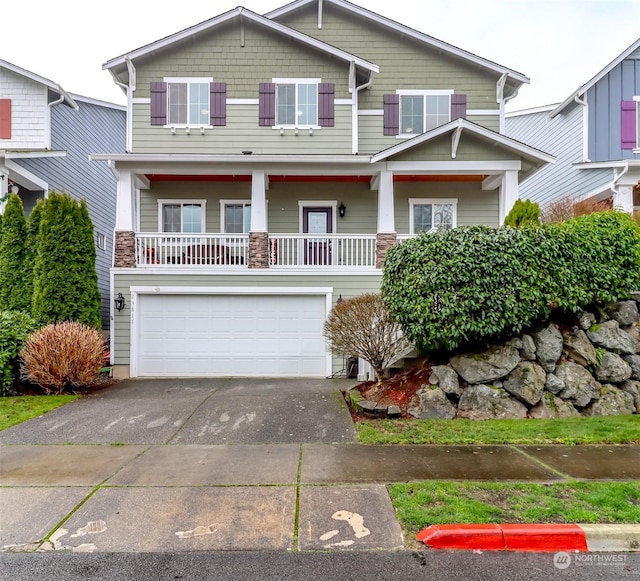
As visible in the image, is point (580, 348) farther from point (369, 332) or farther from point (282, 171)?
point (282, 171)

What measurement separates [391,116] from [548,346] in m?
8.40

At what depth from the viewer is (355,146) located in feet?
36.5

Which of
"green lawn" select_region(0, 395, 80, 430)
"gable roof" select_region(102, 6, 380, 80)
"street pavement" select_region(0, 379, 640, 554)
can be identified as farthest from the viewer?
"gable roof" select_region(102, 6, 380, 80)

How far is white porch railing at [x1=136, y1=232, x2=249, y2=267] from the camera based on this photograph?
1025 cm

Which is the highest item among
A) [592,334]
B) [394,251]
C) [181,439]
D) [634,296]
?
[394,251]

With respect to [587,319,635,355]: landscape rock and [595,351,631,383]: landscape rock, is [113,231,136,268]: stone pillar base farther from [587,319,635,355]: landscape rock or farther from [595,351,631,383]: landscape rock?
Result: [595,351,631,383]: landscape rock

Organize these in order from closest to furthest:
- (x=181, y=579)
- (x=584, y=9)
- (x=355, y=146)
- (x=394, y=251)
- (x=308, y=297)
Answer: (x=181, y=579) → (x=394, y=251) → (x=308, y=297) → (x=355, y=146) → (x=584, y=9)

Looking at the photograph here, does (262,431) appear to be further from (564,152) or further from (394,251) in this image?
(564,152)

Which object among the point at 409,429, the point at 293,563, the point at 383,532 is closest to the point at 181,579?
the point at 293,563

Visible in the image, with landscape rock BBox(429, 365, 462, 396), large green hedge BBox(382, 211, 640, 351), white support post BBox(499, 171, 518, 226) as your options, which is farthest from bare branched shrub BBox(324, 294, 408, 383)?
white support post BBox(499, 171, 518, 226)

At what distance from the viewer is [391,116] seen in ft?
38.9

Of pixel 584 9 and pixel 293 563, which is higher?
pixel 584 9

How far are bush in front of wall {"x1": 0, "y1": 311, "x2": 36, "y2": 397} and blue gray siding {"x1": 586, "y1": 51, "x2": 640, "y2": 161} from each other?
16602mm

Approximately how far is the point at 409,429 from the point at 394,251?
9.81 ft
